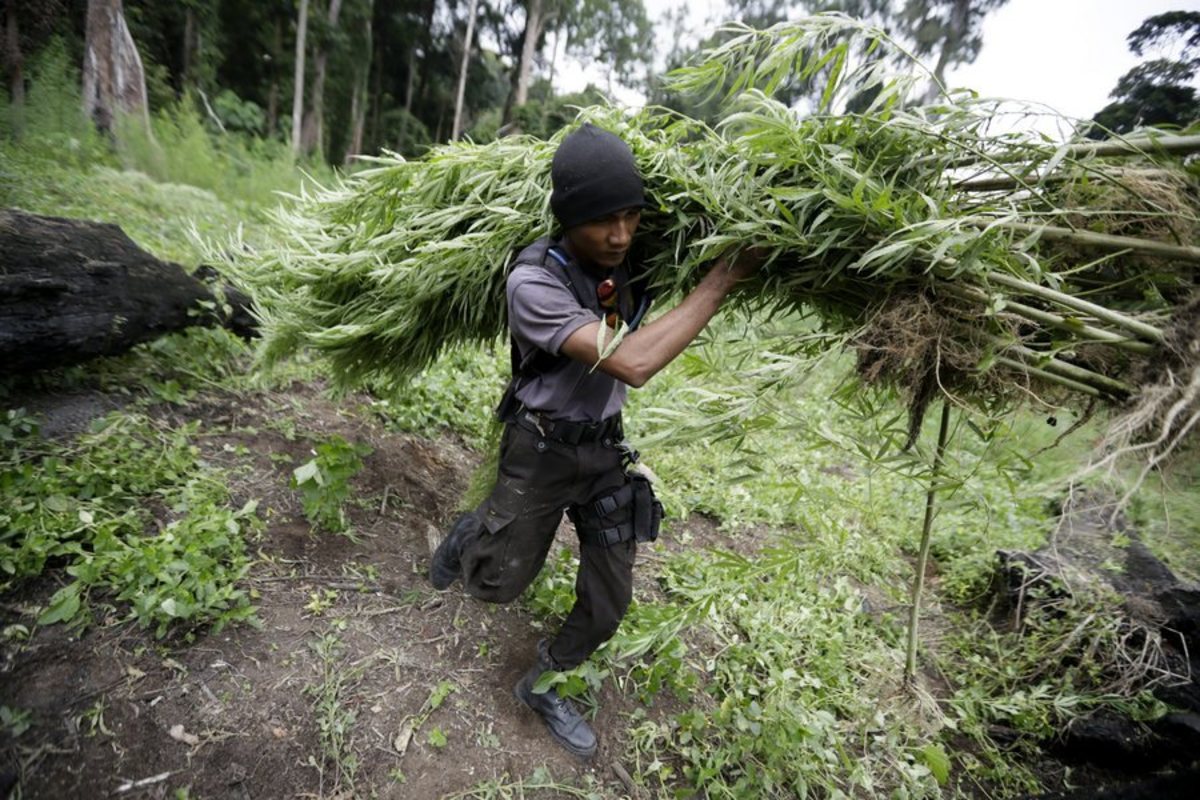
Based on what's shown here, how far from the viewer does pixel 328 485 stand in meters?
2.70

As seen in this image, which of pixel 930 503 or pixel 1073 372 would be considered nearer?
pixel 1073 372

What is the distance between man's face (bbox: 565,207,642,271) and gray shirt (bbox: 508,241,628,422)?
8 cm

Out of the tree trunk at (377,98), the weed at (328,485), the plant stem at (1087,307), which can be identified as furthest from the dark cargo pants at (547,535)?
the tree trunk at (377,98)

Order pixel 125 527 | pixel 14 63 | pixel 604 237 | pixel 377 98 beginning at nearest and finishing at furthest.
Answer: pixel 604 237 → pixel 125 527 → pixel 14 63 → pixel 377 98

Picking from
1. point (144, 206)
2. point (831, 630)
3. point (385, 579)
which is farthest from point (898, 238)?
point (144, 206)

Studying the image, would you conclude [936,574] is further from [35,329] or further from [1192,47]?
[35,329]

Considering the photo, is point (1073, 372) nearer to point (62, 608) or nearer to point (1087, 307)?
point (1087, 307)

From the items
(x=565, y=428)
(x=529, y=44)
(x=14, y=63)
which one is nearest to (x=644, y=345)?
(x=565, y=428)

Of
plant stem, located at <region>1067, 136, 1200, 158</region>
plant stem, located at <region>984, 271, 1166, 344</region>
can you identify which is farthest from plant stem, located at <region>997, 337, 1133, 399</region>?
plant stem, located at <region>1067, 136, 1200, 158</region>

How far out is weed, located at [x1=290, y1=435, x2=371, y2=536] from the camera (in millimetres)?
2666

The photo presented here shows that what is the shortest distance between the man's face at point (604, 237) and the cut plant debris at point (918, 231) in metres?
0.21

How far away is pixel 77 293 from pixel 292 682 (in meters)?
2.17

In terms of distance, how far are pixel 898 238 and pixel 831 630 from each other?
7.74ft

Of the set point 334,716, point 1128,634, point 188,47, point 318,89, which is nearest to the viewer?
point 334,716
